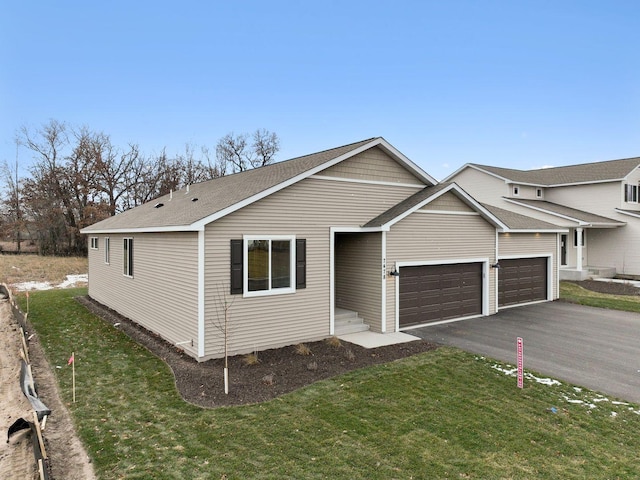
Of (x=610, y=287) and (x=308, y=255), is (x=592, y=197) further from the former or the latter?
(x=308, y=255)

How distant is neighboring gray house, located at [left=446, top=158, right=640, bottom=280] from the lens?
2277cm

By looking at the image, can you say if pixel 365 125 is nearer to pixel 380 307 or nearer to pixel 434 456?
pixel 380 307

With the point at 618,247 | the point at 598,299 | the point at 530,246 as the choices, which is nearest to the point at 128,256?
the point at 530,246

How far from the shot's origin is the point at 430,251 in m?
12.1

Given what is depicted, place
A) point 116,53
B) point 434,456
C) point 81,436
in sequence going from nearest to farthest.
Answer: point 434,456
point 81,436
point 116,53

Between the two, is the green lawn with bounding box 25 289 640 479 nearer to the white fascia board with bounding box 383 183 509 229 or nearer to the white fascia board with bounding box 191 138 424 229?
the white fascia board with bounding box 191 138 424 229

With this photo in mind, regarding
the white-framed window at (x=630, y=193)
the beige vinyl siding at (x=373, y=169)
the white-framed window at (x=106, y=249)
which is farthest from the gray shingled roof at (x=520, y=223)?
the white-framed window at (x=106, y=249)

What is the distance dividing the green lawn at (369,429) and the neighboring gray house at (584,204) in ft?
58.3

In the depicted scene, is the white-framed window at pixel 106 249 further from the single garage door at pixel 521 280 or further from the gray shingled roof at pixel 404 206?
the single garage door at pixel 521 280

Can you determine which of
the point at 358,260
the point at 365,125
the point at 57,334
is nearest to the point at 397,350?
the point at 358,260

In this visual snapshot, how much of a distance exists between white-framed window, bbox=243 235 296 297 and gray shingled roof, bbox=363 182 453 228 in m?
2.66

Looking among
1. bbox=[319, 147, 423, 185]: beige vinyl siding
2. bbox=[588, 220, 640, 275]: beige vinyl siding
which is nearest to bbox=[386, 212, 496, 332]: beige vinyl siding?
bbox=[319, 147, 423, 185]: beige vinyl siding

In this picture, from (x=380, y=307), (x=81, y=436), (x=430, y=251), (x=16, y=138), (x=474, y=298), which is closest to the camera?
(x=81, y=436)

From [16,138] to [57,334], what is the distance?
35.4 m
